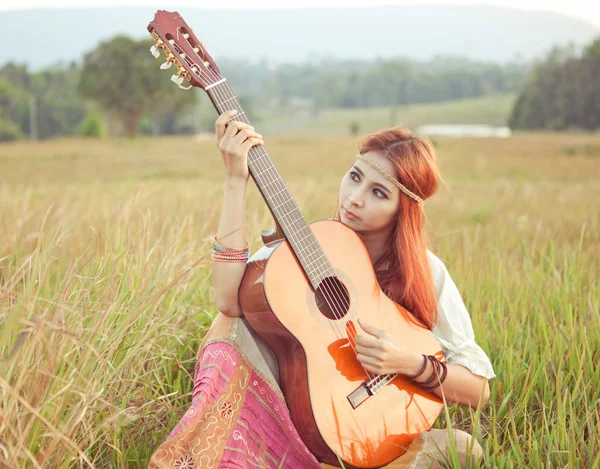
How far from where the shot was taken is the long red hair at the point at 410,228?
228 cm

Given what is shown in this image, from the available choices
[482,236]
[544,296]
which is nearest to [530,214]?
[482,236]

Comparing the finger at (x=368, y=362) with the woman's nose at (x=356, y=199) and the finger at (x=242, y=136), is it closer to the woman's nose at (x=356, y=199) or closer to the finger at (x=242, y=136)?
the woman's nose at (x=356, y=199)

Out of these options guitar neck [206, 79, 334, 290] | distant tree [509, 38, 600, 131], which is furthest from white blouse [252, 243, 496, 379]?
distant tree [509, 38, 600, 131]

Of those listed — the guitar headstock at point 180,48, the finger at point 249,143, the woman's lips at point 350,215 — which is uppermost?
the guitar headstock at point 180,48

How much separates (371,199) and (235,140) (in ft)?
2.06

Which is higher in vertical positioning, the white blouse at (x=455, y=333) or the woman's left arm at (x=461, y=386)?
the white blouse at (x=455, y=333)

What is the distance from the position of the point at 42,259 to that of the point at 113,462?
717mm

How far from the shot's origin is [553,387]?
2416 mm

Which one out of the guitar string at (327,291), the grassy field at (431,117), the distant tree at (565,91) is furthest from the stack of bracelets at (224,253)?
the grassy field at (431,117)

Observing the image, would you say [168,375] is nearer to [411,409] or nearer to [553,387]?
[411,409]

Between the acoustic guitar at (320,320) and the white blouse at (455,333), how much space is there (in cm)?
12

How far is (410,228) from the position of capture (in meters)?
2.35

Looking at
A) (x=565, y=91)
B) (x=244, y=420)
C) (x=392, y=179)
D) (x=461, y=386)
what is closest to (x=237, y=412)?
(x=244, y=420)

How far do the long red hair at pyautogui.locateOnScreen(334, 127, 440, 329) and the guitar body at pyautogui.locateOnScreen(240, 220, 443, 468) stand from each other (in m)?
0.13
